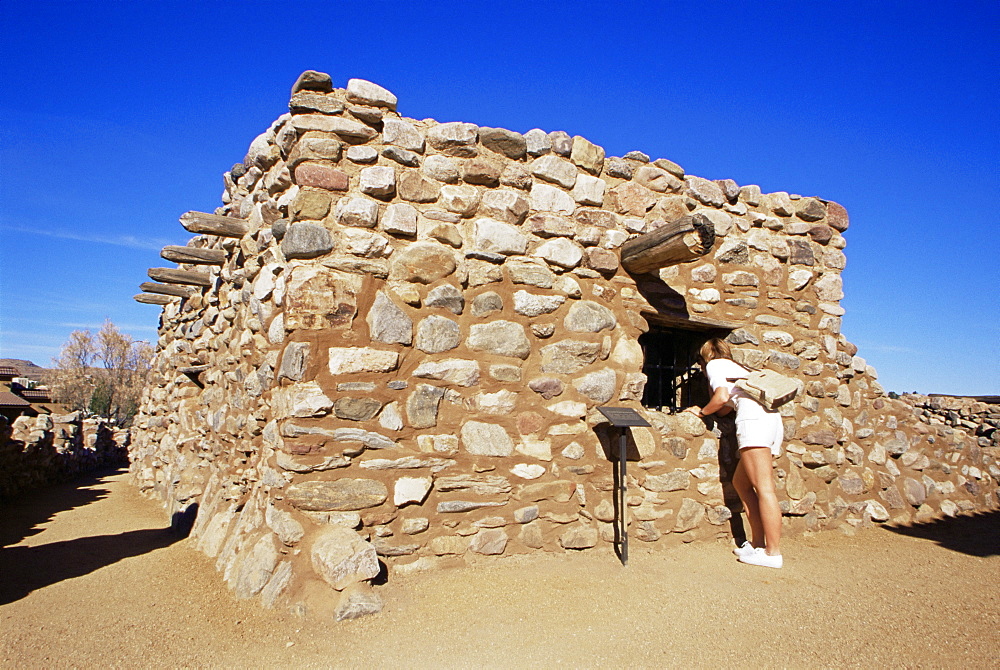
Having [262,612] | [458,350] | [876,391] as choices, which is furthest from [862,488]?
[262,612]

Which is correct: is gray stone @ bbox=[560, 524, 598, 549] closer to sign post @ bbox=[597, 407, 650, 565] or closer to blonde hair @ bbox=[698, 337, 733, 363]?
sign post @ bbox=[597, 407, 650, 565]

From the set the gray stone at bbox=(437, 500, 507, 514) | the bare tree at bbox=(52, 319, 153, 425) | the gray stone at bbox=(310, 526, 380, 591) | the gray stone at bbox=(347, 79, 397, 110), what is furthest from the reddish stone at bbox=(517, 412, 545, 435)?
the bare tree at bbox=(52, 319, 153, 425)

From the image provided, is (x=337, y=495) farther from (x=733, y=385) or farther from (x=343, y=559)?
(x=733, y=385)

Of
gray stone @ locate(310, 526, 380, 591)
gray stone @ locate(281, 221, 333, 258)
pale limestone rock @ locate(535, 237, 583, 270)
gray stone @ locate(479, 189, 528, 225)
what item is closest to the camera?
gray stone @ locate(310, 526, 380, 591)

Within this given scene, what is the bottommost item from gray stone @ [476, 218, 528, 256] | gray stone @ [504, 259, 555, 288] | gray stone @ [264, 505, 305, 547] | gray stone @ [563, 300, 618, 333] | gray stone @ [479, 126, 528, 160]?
gray stone @ [264, 505, 305, 547]

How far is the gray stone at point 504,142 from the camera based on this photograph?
3965 millimetres

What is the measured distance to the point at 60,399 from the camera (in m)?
20.3

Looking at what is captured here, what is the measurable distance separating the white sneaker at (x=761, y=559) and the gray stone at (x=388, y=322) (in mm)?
2629

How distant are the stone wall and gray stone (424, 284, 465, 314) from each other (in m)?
0.01

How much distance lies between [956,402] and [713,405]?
19.7 ft

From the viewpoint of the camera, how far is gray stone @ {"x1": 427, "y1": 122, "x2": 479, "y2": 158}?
3838 mm

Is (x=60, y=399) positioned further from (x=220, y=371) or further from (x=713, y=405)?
(x=713, y=405)

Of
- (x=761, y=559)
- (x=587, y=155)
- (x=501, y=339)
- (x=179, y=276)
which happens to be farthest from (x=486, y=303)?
(x=179, y=276)

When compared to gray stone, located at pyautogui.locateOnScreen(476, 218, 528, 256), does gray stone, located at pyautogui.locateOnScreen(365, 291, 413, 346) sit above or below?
below
